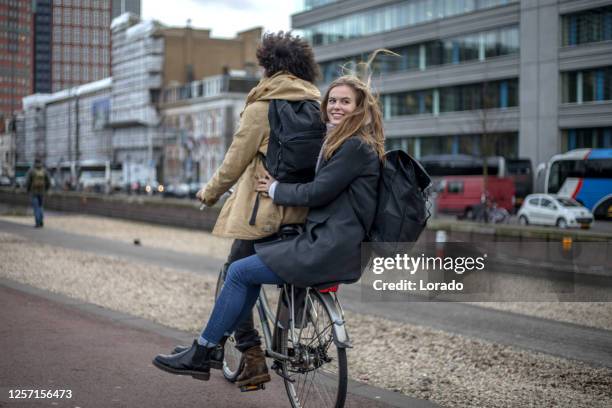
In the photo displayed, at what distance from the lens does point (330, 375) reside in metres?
4.31

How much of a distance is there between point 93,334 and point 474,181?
127 ft

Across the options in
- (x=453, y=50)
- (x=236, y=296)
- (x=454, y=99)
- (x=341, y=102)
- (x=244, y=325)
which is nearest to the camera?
(x=341, y=102)

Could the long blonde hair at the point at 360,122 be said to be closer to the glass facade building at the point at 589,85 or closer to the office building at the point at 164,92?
the glass facade building at the point at 589,85

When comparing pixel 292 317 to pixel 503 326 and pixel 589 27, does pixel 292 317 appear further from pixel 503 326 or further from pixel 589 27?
pixel 589 27

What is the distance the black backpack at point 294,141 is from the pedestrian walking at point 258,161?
7 centimetres

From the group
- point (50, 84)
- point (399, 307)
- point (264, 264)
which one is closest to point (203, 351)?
point (264, 264)

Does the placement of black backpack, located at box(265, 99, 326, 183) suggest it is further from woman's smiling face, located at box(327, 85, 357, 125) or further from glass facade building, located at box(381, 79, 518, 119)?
glass facade building, located at box(381, 79, 518, 119)

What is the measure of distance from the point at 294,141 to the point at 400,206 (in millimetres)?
761

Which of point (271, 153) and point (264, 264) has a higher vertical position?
point (271, 153)

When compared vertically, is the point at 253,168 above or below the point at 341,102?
below

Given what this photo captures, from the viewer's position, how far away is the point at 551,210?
30.5 m

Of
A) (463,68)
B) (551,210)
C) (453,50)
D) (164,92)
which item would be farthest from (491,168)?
(164,92)

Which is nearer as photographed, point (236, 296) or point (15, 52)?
point (236, 296)

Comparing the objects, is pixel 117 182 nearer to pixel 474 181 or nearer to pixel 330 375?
pixel 474 181
